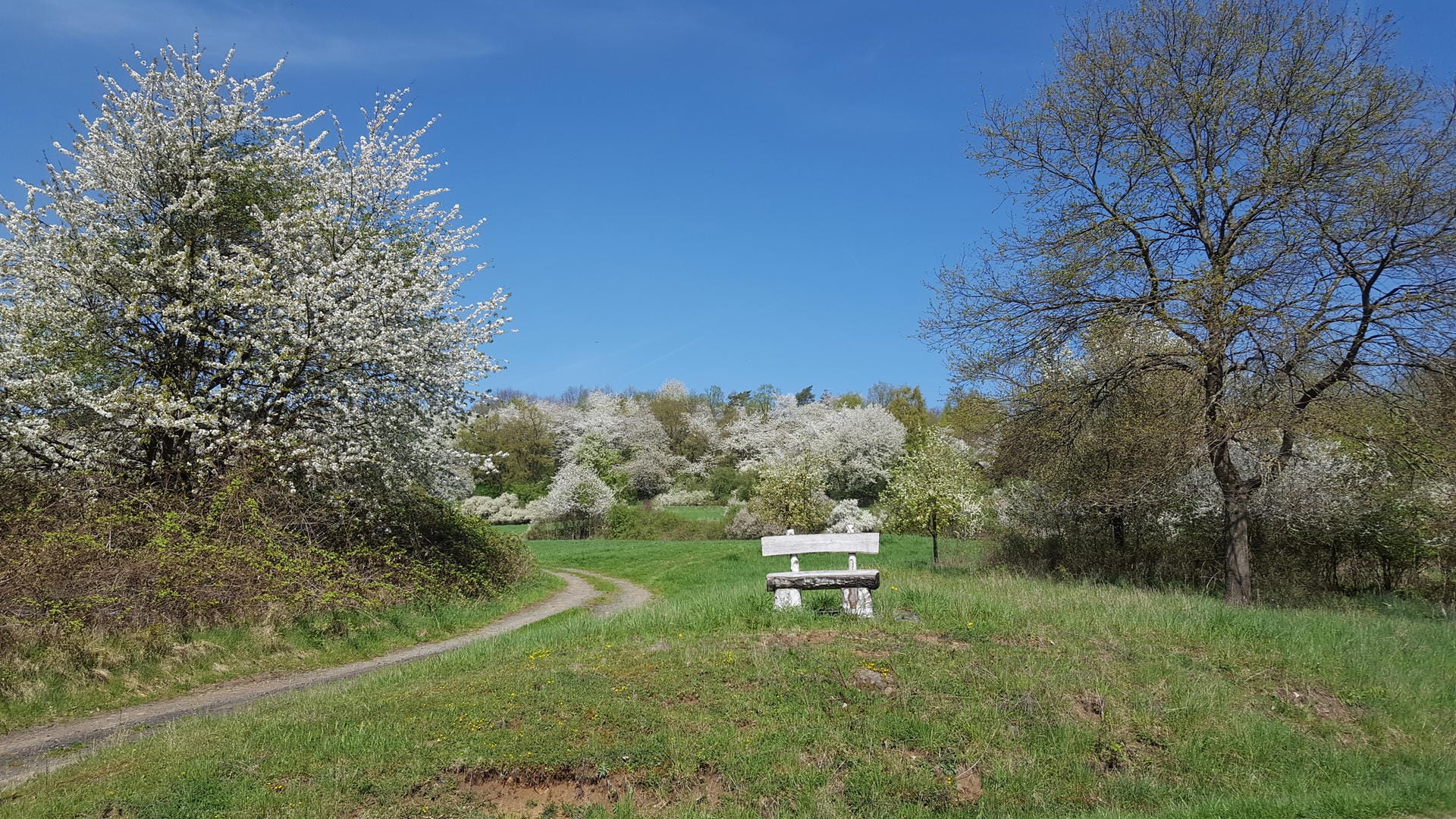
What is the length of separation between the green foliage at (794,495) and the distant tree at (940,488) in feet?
30.0

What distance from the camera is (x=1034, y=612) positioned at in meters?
9.74

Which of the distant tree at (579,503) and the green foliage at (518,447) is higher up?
the green foliage at (518,447)

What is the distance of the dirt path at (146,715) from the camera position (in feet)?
23.1

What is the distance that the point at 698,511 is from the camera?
56.3m

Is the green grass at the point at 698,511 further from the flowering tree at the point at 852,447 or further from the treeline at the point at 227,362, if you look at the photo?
the treeline at the point at 227,362

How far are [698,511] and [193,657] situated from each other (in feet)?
152

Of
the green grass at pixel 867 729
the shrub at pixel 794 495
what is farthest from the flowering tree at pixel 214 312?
the shrub at pixel 794 495

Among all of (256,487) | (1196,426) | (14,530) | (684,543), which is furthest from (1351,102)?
(684,543)

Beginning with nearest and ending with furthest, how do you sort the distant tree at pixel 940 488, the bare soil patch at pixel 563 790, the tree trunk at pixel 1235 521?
the bare soil patch at pixel 563 790 < the tree trunk at pixel 1235 521 < the distant tree at pixel 940 488

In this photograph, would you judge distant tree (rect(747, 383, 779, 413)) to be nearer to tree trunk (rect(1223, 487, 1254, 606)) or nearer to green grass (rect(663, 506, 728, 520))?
green grass (rect(663, 506, 728, 520))

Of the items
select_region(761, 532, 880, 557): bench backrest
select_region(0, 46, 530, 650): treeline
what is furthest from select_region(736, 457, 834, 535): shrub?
select_region(761, 532, 880, 557): bench backrest

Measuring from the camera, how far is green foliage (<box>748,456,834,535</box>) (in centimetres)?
3466

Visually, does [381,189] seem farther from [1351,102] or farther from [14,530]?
[1351,102]

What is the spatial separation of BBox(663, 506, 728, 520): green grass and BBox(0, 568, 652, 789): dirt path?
117 ft
